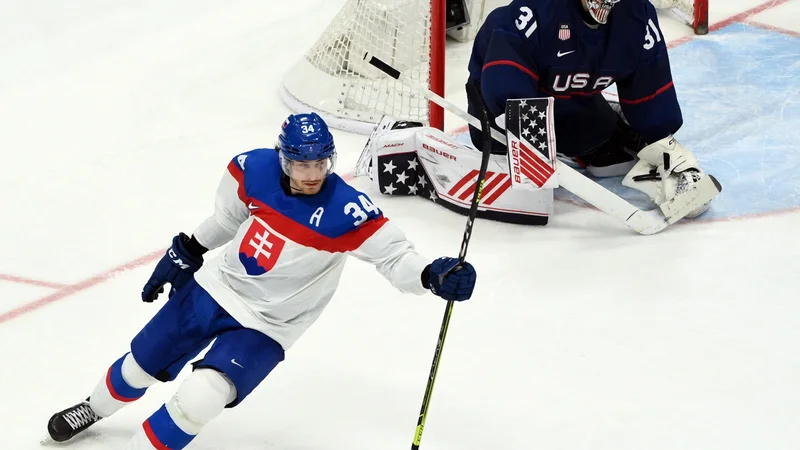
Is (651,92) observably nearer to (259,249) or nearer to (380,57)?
(380,57)

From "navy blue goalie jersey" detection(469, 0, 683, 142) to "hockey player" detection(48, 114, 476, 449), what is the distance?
1217 mm

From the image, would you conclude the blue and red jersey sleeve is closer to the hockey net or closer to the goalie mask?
the goalie mask

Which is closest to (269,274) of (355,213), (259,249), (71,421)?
(259,249)

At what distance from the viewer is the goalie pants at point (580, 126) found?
12.4 feet

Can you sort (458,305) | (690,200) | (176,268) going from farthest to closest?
(690,200) < (458,305) < (176,268)

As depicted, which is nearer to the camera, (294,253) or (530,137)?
(294,253)

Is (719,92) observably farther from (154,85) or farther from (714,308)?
(154,85)

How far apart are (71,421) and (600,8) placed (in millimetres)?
2030

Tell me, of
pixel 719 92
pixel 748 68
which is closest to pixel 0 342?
pixel 719 92

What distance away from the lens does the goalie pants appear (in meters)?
3.79

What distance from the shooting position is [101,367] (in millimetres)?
3035

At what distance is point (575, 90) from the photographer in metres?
3.71

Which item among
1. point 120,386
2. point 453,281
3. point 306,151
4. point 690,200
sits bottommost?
point 690,200

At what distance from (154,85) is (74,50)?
665 millimetres
